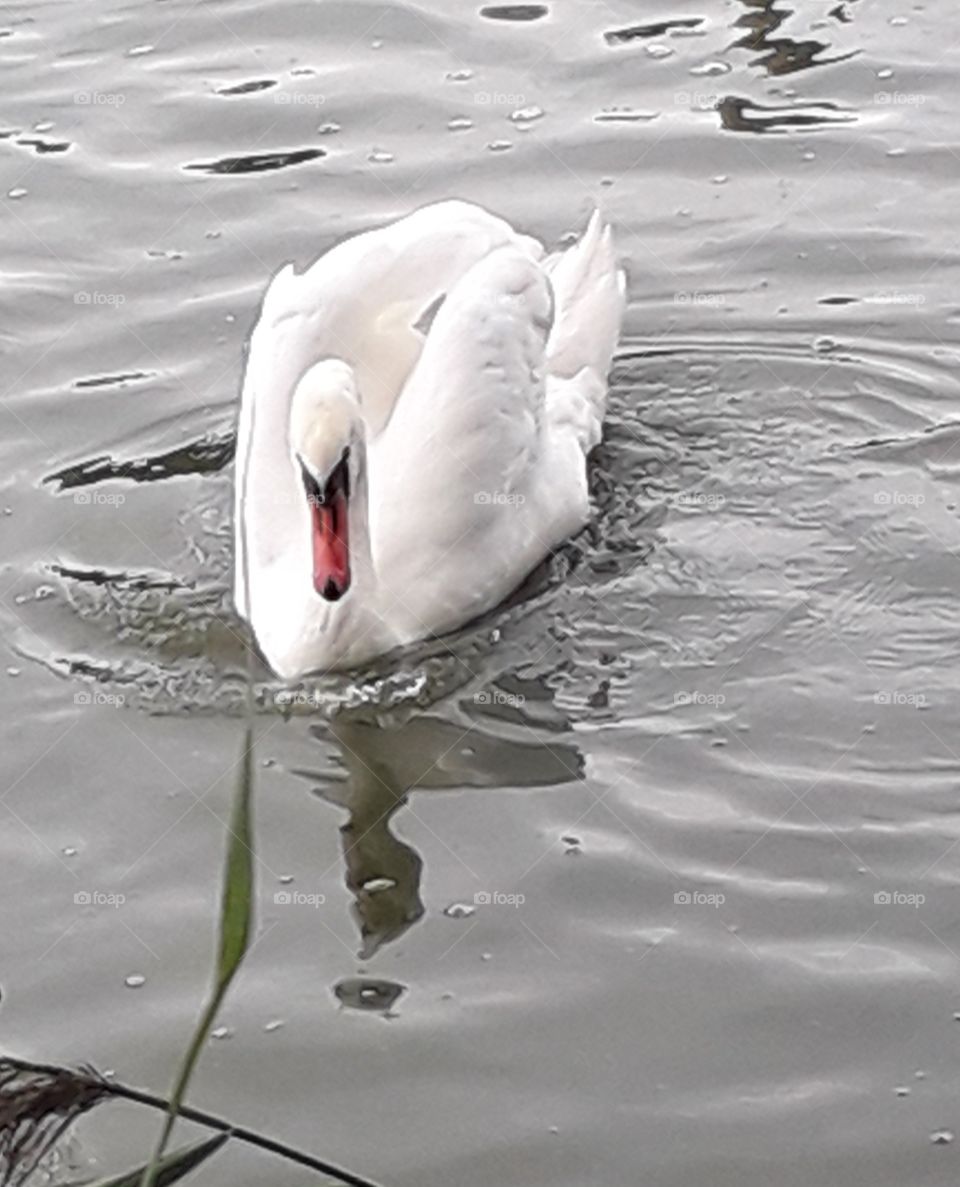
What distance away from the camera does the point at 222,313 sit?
9.47 meters

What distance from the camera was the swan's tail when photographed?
27.5ft

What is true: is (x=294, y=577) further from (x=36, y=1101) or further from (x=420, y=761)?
(x=36, y=1101)

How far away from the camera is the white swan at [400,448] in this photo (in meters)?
7.28

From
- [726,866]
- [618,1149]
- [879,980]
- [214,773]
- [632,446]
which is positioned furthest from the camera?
[632,446]

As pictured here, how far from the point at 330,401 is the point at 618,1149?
2461mm

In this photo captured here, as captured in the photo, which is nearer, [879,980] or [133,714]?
[879,980]

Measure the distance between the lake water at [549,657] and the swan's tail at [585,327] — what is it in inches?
7.8

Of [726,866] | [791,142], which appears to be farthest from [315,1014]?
[791,142]

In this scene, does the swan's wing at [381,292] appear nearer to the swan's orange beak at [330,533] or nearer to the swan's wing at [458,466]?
the swan's wing at [458,466]

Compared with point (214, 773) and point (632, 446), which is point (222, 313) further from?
point (214, 773)

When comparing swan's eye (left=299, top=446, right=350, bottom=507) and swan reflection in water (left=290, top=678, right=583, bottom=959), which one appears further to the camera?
swan's eye (left=299, top=446, right=350, bottom=507)

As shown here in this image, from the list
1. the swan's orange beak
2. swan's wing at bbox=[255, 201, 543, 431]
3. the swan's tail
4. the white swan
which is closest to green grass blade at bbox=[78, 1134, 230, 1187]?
the swan's orange beak

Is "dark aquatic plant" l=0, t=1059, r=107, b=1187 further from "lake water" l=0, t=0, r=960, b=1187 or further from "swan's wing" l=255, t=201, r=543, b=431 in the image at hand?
"swan's wing" l=255, t=201, r=543, b=431

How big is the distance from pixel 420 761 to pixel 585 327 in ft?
7.10
